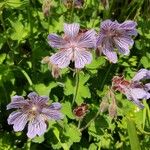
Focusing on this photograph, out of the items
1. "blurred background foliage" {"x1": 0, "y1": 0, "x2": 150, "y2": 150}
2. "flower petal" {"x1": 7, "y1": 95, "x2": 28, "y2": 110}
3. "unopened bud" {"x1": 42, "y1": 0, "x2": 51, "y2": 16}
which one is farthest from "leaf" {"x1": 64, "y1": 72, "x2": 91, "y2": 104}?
"unopened bud" {"x1": 42, "y1": 0, "x2": 51, "y2": 16}

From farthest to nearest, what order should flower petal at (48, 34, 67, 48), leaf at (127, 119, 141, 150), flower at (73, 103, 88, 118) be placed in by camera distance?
flower at (73, 103, 88, 118) → flower petal at (48, 34, 67, 48) → leaf at (127, 119, 141, 150)

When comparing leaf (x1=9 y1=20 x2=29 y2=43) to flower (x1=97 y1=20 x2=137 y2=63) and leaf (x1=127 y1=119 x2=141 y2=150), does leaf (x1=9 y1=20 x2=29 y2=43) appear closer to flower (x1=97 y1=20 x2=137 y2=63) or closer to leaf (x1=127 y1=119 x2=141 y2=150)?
flower (x1=97 y1=20 x2=137 y2=63)

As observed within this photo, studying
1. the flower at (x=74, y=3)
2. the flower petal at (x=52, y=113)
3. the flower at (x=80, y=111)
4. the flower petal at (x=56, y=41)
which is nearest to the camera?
the flower petal at (x=56, y=41)

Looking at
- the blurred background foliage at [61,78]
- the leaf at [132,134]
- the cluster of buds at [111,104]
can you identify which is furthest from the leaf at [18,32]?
the leaf at [132,134]

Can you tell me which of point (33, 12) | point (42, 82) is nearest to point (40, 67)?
point (42, 82)

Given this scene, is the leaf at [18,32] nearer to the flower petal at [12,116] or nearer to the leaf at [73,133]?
the flower petal at [12,116]

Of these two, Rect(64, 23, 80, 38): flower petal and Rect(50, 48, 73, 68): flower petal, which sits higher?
Rect(64, 23, 80, 38): flower petal

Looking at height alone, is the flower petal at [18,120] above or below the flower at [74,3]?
below

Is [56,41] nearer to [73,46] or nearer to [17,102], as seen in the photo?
[73,46]
